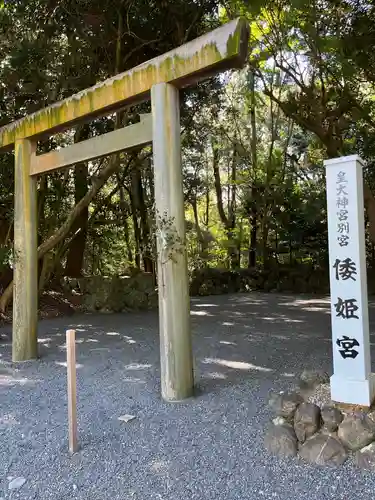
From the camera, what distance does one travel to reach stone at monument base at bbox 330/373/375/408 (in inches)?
107

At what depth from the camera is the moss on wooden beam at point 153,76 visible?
3363 millimetres

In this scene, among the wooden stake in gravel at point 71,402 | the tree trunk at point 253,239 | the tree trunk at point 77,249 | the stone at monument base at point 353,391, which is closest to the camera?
the stone at monument base at point 353,391

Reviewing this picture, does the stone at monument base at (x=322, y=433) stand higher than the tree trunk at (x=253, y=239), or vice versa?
the tree trunk at (x=253, y=239)

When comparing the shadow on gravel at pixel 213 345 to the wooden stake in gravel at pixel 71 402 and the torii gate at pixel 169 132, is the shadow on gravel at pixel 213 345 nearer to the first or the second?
the torii gate at pixel 169 132

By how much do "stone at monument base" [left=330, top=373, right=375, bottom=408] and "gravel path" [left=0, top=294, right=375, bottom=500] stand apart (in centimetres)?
43

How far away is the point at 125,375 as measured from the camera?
15.1ft

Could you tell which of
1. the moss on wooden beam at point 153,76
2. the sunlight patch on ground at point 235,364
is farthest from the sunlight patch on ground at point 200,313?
the moss on wooden beam at point 153,76

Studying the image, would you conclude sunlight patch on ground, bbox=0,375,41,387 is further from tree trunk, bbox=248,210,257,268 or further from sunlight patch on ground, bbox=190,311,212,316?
tree trunk, bbox=248,210,257,268

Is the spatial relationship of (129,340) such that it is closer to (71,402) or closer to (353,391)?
(71,402)

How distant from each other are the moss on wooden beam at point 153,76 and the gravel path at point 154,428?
2714 mm

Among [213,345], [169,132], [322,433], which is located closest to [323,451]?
[322,433]

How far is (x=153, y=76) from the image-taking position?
12.5 ft

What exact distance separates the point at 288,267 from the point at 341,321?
12.5 metres

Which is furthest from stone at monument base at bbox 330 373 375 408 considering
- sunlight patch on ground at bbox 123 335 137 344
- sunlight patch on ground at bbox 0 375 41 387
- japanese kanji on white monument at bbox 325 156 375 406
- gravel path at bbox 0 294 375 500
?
sunlight patch on ground at bbox 123 335 137 344
